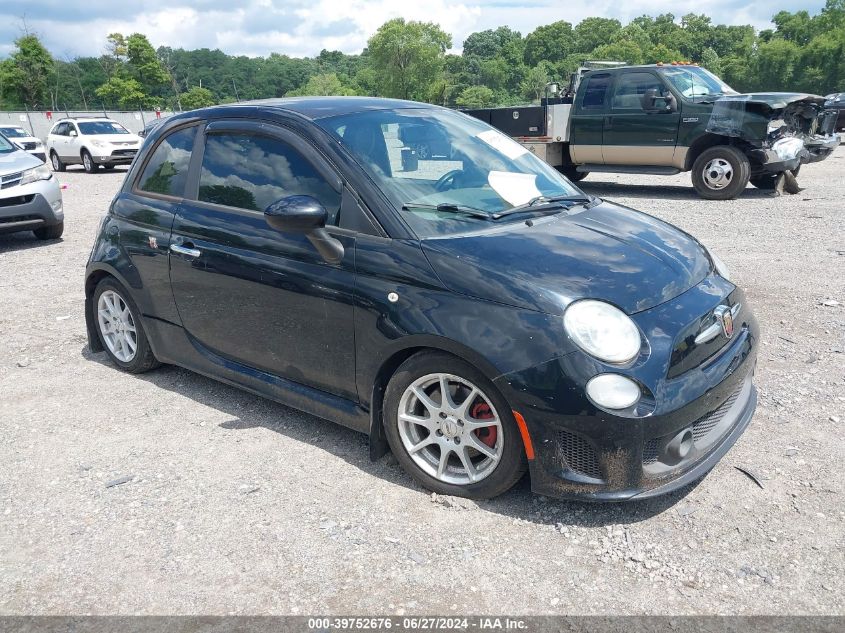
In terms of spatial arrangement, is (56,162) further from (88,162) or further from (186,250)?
(186,250)

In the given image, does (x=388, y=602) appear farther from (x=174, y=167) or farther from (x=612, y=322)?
(x=174, y=167)

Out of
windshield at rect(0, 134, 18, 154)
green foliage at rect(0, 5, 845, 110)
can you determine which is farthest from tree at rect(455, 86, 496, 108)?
windshield at rect(0, 134, 18, 154)

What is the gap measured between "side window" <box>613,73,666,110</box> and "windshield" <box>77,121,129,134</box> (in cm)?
1636

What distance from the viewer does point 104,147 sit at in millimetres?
A: 21438

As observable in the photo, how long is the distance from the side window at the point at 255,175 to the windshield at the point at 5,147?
25.3 ft

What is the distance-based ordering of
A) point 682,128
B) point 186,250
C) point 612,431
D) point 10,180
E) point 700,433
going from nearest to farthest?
1. point 612,431
2. point 700,433
3. point 186,250
4. point 10,180
5. point 682,128

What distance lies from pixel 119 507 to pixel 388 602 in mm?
1494

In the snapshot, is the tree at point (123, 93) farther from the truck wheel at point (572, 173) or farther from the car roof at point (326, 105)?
the car roof at point (326, 105)

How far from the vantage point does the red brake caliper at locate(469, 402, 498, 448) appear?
3070 mm

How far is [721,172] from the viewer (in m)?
11.6

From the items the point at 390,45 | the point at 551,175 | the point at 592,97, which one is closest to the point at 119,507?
the point at 551,175

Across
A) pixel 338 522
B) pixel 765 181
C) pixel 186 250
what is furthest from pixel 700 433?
pixel 765 181

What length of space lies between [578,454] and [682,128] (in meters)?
10.4

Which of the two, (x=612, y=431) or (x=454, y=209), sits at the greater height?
(x=454, y=209)
